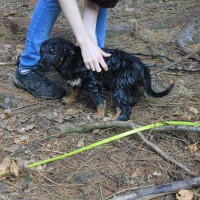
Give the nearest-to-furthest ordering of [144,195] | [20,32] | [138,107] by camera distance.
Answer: [144,195], [138,107], [20,32]

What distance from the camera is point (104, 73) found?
3836mm

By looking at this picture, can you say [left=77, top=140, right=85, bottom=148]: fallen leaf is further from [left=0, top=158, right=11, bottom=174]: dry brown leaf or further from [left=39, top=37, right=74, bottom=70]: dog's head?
[left=39, top=37, right=74, bottom=70]: dog's head

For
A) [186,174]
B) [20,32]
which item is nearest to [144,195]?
[186,174]

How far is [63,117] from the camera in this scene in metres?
3.76

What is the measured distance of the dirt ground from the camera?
284 cm

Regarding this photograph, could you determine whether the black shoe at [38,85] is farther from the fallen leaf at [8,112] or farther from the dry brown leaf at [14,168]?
the dry brown leaf at [14,168]

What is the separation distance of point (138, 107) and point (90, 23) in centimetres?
107

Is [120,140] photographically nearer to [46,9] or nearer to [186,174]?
[186,174]

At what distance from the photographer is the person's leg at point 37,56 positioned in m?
3.96

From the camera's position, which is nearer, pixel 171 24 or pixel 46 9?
pixel 46 9

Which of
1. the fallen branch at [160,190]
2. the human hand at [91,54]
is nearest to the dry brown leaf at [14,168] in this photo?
the fallen branch at [160,190]

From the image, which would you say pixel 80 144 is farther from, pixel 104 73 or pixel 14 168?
pixel 104 73

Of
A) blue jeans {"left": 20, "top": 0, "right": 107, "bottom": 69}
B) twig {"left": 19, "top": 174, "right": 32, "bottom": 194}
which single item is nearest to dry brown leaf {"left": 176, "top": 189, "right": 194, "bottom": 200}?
twig {"left": 19, "top": 174, "right": 32, "bottom": 194}

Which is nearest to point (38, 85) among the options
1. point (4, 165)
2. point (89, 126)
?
point (89, 126)
